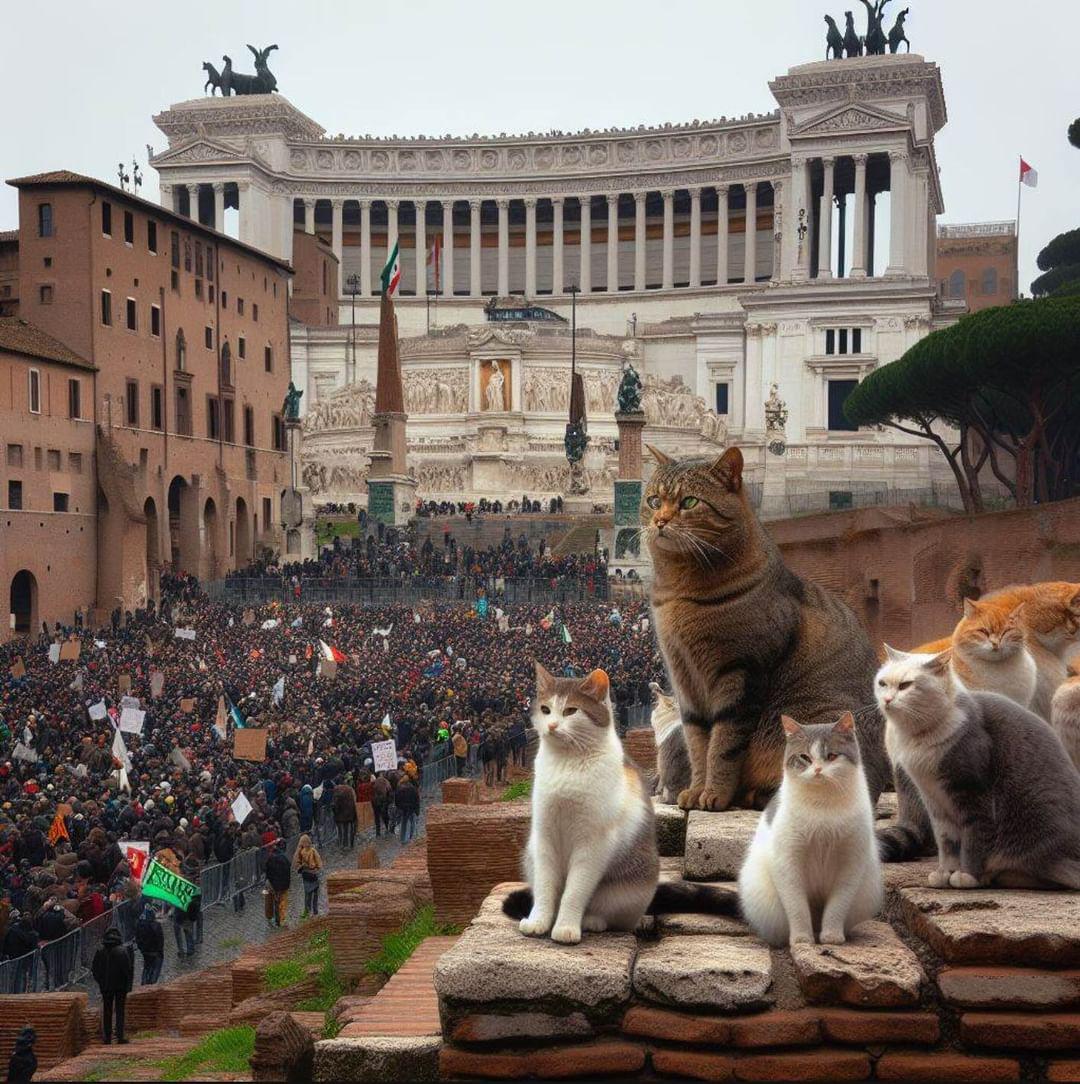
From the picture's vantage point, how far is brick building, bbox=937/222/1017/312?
95188 mm

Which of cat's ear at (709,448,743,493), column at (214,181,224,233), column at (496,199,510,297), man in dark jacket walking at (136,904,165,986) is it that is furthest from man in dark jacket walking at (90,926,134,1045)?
column at (496,199,510,297)

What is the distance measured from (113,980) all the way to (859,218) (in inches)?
2943

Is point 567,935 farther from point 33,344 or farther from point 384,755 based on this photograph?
point 33,344

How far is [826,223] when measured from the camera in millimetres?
82750

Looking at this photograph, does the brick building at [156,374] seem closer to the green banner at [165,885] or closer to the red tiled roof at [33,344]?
the red tiled roof at [33,344]

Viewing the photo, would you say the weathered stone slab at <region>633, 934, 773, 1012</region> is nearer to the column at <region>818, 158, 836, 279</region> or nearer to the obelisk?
the obelisk

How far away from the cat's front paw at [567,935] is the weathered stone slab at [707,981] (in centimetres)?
24

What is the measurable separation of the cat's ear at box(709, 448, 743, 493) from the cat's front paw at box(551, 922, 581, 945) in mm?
2008

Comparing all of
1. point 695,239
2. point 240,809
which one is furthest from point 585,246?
point 240,809

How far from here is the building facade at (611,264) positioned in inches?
2469

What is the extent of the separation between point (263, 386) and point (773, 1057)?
176 ft

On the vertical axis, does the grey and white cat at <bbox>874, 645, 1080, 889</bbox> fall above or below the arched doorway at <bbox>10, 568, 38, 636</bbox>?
above

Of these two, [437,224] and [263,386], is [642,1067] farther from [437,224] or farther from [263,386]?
[437,224]

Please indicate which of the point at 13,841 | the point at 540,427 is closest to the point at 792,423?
the point at 540,427
